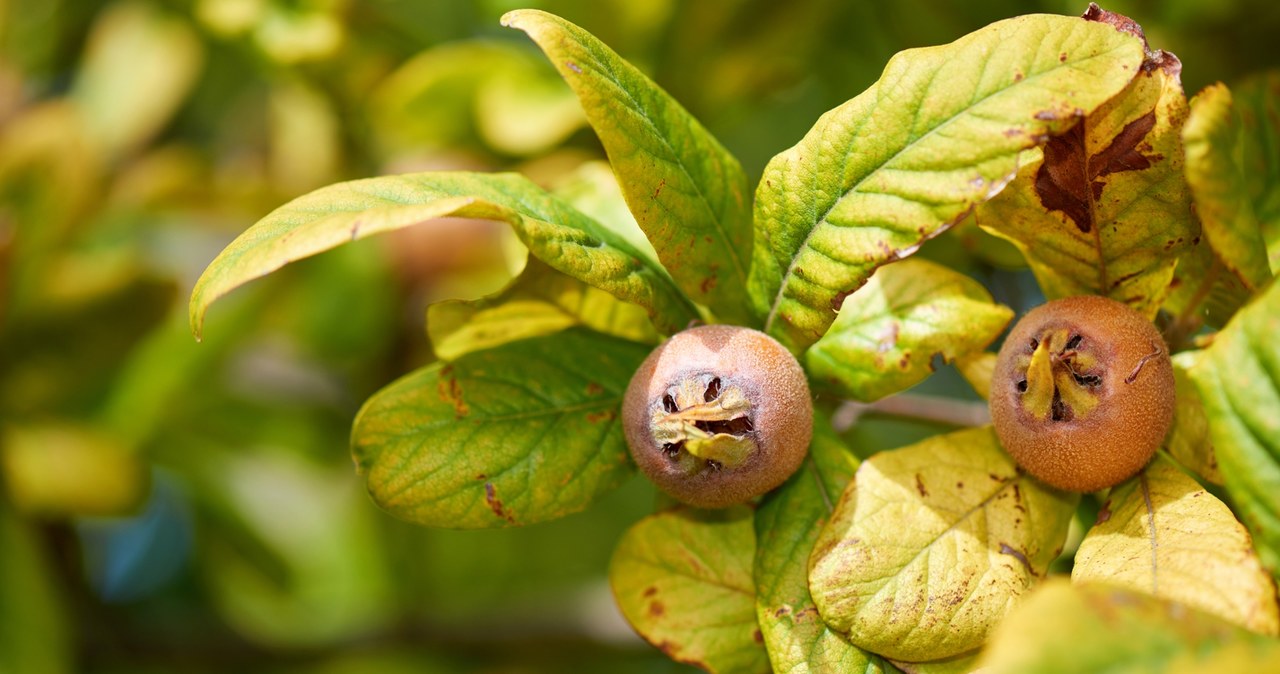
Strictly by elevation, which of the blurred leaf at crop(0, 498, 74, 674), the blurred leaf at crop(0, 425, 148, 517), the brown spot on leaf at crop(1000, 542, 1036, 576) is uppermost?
the brown spot on leaf at crop(1000, 542, 1036, 576)

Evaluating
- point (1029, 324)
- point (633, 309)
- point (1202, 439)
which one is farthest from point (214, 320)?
point (1202, 439)

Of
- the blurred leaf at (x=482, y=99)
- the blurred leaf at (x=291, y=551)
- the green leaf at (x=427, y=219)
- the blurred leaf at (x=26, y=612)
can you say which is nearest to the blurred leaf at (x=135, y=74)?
the blurred leaf at (x=482, y=99)

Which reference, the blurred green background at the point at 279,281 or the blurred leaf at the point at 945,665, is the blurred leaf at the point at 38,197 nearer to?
the blurred green background at the point at 279,281

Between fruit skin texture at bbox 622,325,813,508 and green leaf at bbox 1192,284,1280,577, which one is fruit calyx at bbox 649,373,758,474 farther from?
green leaf at bbox 1192,284,1280,577

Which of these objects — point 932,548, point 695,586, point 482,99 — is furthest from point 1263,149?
point 482,99

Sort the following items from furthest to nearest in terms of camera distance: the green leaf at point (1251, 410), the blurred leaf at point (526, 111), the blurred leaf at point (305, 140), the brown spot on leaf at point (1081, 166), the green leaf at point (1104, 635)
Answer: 1. the blurred leaf at point (305, 140)
2. the blurred leaf at point (526, 111)
3. the brown spot on leaf at point (1081, 166)
4. the green leaf at point (1251, 410)
5. the green leaf at point (1104, 635)

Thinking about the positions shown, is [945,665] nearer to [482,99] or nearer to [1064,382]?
[1064,382]

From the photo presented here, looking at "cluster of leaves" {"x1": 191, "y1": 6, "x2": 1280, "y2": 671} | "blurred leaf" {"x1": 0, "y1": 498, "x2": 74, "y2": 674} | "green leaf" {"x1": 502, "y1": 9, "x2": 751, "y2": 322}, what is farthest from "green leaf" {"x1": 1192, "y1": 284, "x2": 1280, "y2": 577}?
"blurred leaf" {"x1": 0, "y1": 498, "x2": 74, "y2": 674}
